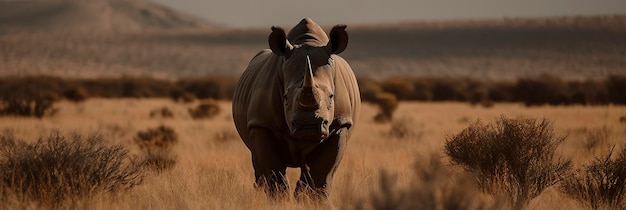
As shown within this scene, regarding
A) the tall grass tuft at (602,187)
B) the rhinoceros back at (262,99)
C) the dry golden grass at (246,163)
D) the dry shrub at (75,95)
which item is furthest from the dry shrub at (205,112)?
the tall grass tuft at (602,187)

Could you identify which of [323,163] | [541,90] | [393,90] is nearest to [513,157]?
[323,163]

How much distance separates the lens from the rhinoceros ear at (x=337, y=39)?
718 centimetres

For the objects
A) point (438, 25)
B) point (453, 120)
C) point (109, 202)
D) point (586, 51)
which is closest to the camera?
point (109, 202)

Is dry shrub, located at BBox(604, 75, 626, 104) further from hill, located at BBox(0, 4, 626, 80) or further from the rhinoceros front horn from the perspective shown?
hill, located at BBox(0, 4, 626, 80)

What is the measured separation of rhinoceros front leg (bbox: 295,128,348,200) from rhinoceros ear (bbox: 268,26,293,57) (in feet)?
2.53

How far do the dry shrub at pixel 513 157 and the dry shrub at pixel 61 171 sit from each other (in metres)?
3.14

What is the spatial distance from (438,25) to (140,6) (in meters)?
105

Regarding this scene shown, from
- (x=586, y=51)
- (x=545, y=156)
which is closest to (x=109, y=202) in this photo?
(x=545, y=156)

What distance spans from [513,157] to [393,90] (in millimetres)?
40401

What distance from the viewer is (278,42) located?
23.5 feet

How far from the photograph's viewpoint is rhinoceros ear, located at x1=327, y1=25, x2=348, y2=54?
718cm

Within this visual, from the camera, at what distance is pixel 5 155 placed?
7.54 m

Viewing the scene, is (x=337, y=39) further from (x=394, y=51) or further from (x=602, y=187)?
(x=394, y=51)

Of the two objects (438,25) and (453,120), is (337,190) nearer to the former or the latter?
(453,120)
